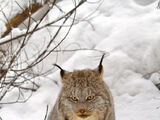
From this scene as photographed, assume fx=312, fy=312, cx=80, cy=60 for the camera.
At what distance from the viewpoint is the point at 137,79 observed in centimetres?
476

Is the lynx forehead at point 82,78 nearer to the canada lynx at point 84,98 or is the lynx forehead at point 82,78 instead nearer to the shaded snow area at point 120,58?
the canada lynx at point 84,98

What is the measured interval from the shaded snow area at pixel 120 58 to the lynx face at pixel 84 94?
1.33 m

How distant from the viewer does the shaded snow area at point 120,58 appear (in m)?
4.48

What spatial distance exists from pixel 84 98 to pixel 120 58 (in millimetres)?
2488

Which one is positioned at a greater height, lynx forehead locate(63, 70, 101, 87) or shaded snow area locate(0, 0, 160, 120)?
lynx forehead locate(63, 70, 101, 87)

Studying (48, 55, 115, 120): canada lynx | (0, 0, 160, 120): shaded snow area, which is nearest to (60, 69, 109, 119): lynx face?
(48, 55, 115, 120): canada lynx

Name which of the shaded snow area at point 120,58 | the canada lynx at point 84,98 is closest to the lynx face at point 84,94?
the canada lynx at point 84,98

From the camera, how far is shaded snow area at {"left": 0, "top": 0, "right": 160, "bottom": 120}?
4.48 metres

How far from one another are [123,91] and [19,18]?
2.61m

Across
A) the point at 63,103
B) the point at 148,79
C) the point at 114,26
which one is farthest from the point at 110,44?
the point at 63,103

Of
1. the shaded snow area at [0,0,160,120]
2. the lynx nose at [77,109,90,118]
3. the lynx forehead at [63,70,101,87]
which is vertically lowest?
the shaded snow area at [0,0,160,120]

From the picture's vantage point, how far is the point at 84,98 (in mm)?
2699

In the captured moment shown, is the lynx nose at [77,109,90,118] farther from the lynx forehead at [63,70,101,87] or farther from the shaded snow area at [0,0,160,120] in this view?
the shaded snow area at [0,0,160,120]

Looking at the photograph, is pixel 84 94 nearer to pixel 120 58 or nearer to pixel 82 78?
pixel 82 78
